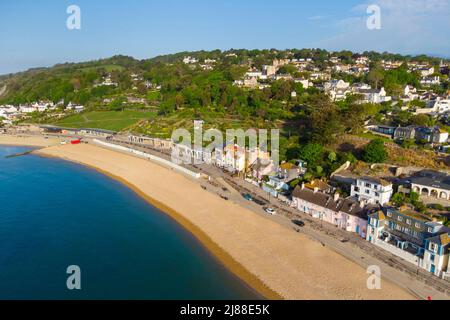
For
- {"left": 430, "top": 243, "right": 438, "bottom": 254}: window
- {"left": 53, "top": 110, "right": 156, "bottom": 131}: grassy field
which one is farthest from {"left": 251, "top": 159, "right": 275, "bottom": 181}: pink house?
{"left": 53, "top": 110, "right": 156, "bottom": 131}: grassy field

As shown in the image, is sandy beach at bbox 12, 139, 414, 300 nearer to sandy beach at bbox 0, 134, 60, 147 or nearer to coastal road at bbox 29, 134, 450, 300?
coastal road at bbox 29, 134, 450, 300

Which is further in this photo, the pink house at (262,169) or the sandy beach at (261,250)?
the pink house at (262,169)

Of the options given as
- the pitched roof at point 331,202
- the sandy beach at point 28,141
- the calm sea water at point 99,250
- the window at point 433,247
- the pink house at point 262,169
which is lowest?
the calm sea water at point 99,250

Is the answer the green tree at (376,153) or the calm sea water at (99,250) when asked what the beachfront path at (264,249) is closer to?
the calm sea water at (99,250)

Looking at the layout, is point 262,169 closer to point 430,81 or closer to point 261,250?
point 261,250

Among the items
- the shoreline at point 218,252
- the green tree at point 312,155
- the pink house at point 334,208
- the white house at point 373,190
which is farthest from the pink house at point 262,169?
the white house at point 373,190
